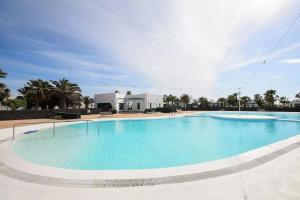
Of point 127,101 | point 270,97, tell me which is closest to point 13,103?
point 127,101

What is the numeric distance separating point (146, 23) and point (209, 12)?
400cm

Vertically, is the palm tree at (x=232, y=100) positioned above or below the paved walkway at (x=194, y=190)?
above

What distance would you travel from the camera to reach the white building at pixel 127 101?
4059 centimetres

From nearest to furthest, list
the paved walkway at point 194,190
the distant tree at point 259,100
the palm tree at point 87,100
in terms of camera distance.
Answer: the paved walkway at point 194,190 < the palm tree at point 87,100 < the distant tree at point 259,100

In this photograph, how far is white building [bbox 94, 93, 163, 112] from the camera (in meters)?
40.6

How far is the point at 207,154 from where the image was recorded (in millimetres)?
7836

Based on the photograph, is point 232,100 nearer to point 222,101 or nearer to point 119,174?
point 222,101

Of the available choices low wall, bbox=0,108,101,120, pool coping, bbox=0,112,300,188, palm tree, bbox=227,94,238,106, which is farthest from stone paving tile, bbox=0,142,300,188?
palm tree, bbox=227,94,238,106

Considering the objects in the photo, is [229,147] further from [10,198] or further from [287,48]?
[10,198]

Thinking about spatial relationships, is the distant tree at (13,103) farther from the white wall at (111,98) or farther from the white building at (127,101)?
the white wall at (111,98)

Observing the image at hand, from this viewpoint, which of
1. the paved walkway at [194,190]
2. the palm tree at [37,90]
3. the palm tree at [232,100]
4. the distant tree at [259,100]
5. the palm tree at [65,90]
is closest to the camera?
the paved walkway at [194,190]

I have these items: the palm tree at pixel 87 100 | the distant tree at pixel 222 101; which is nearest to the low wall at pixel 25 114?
the palm tree at pixel 87 100

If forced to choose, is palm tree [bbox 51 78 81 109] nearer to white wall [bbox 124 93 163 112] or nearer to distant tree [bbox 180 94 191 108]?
white wall [bbox 124 93 163 112]

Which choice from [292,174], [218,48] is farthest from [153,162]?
[218,48]
